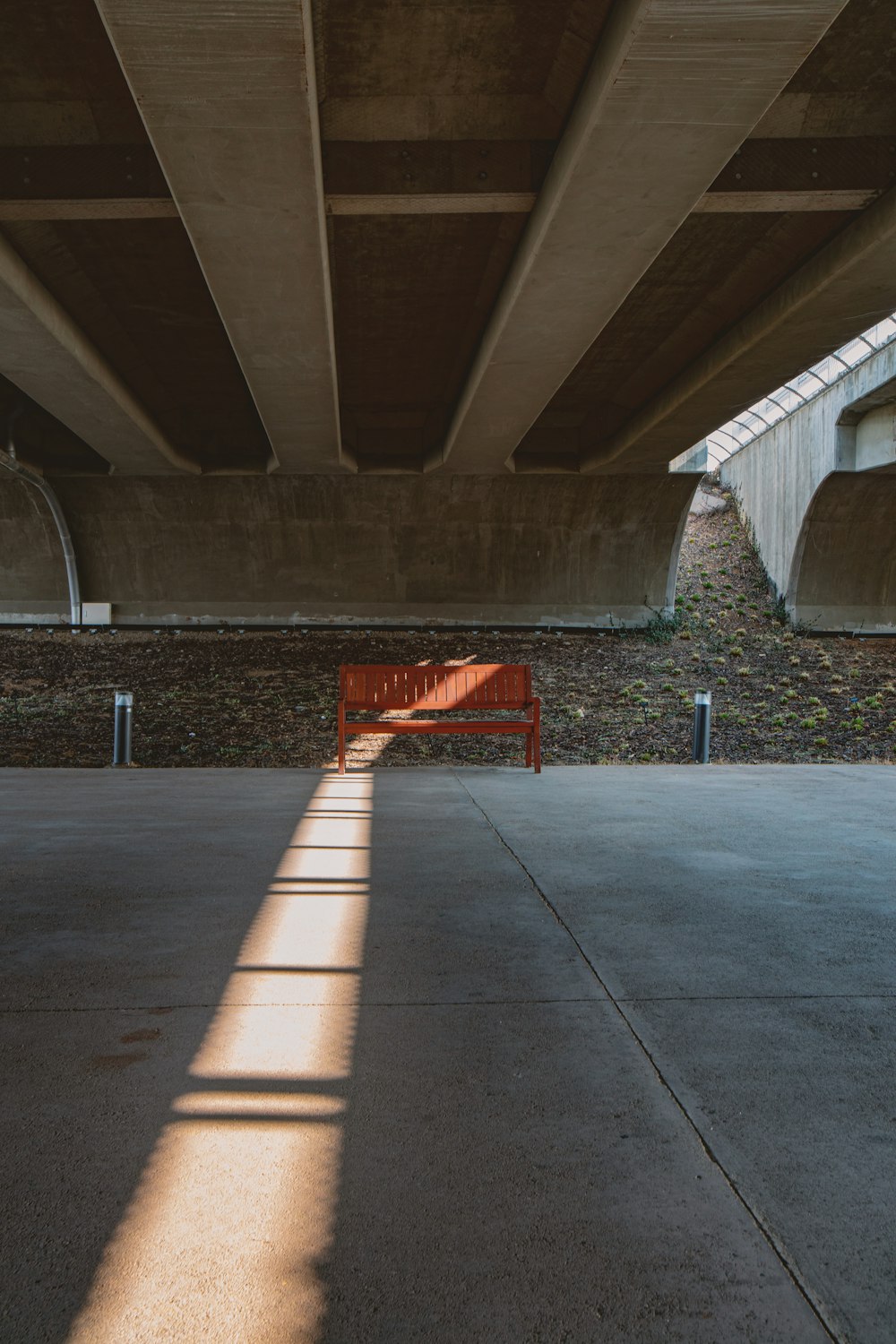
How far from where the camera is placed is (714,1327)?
1580 mm

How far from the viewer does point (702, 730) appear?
1191 cm

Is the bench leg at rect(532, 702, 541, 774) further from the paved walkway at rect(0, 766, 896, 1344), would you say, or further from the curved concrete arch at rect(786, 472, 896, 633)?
the curved concrete arch at rect(786, 472, 896, 633)

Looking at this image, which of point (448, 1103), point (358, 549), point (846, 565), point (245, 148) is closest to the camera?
point (448, 1103)

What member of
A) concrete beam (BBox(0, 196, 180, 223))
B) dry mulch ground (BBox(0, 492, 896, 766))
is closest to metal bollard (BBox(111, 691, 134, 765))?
dry mulch ground (BBox(0, 492, 896, 766))

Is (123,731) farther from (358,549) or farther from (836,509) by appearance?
(836,509)

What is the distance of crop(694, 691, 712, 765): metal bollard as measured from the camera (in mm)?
11867

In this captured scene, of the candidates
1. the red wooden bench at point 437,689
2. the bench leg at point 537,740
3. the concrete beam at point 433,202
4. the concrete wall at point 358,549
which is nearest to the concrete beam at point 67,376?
the concrete beam at point 433,202

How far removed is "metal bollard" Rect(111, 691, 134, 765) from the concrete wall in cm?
1017

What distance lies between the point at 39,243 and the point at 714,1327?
1174cm

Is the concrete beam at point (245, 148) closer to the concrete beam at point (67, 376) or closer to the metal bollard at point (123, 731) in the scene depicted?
the concrete beam at point (67, 376)

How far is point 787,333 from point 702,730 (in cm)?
511

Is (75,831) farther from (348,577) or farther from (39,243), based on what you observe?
(348,577)

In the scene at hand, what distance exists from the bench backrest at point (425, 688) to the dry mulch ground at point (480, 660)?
1263mm

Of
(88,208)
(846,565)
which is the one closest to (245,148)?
(88,208)
